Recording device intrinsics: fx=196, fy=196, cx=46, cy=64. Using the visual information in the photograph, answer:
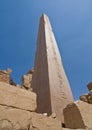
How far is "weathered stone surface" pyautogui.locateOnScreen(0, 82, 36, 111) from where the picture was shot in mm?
2513

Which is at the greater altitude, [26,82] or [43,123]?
[26,82]

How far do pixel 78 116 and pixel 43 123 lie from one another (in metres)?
0.74

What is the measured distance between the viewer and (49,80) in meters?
4.38

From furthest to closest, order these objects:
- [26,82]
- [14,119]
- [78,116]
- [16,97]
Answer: [26,82] < [78,116] < [16,97] < [14,119]

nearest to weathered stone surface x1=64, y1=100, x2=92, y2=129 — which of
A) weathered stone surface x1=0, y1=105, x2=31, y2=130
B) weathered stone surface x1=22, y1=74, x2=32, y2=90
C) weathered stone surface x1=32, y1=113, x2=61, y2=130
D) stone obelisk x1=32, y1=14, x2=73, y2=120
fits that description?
weathered stone surface x1=32, y1=113, x2=61, y2=130

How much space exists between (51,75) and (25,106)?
6.45 feet

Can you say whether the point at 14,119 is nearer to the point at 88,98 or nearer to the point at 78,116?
the point at 78,116

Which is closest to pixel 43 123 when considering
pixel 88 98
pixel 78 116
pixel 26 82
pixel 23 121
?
pixel 23 121

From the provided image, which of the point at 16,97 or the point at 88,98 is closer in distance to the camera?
the point at 16,97

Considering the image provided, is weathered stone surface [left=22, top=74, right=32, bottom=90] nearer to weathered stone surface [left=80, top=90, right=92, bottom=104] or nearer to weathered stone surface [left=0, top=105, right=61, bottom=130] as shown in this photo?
weathered stone surface [left=80, top=90, right=92, bottom=104]

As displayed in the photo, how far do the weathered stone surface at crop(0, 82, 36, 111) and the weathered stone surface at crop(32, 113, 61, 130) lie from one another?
0.15 meters

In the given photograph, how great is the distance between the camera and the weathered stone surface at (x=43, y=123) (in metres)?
2.59

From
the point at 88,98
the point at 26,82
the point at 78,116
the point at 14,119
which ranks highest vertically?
the point at 26,82

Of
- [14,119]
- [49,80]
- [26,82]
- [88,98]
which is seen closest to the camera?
[14,119]
